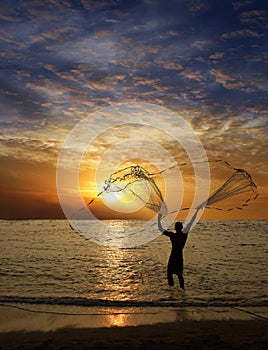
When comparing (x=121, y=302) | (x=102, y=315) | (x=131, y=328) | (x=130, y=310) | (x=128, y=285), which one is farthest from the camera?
(x=128, y=285)

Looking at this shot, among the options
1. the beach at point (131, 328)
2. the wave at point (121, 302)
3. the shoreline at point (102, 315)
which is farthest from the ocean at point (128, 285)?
the beach at point (131, 328)

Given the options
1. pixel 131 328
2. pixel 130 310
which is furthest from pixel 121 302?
pixel 131 328

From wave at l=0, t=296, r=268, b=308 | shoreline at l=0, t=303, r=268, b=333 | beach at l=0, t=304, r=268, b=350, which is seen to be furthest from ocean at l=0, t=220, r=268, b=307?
beach at l=0, t=304, r=268, b=350

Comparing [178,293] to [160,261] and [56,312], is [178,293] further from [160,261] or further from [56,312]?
[160,261]

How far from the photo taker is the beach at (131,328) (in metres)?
7.91

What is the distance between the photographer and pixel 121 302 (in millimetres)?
13188

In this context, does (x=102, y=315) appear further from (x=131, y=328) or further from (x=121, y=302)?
(x=121, y=302)

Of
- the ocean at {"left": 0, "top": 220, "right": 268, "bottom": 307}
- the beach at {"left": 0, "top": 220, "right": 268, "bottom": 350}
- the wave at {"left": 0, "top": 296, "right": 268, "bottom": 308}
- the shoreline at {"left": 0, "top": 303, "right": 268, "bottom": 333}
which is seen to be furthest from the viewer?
the ocean at {"left": 0, "top": 220, "right": 268, "bottom": 307}

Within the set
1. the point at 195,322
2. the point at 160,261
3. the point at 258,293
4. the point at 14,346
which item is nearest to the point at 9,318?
the point at 14,346

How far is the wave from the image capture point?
1263 cm

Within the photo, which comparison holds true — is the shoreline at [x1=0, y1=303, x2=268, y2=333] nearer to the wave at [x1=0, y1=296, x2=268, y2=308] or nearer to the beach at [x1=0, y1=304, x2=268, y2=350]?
the beach at [x1=0, y1=304, x2=268, y2=350]

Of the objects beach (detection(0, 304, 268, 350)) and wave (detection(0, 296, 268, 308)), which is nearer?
beach (detection(0, 304, 268, 350))

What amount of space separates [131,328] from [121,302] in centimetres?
404

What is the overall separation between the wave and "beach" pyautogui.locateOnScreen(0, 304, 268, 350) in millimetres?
712
